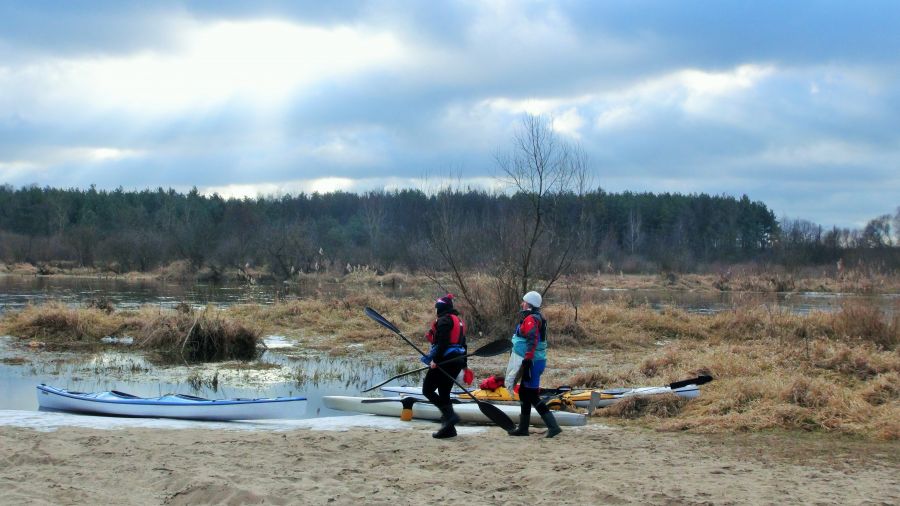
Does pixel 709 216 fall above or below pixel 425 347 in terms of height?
above

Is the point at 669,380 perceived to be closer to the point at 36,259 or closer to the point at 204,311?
the point at 204,311

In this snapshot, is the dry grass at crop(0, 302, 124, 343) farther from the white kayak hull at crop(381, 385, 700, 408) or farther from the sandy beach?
the white kayak hull at crop(381, 385, 700, 408)

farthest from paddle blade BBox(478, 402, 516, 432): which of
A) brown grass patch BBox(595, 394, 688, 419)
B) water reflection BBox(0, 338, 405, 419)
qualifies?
water reflection BBox(0, 338, 405, 419)

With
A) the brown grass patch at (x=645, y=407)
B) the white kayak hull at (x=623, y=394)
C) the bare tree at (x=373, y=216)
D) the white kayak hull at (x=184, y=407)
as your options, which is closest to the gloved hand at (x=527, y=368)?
the white kayak hull at (x=623, y=394)

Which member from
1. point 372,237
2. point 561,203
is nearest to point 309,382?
point 561,203

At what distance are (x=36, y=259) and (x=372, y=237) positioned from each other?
84.0 feet

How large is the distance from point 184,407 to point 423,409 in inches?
116

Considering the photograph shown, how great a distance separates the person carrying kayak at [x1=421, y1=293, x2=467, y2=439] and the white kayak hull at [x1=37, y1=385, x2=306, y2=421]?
6.61 feet

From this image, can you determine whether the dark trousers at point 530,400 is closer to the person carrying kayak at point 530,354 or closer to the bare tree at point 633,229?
the person carrying kayak at point 530,354

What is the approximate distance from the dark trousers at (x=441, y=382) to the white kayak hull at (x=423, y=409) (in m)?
0.94

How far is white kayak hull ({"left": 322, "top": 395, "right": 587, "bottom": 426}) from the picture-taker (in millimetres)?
9914

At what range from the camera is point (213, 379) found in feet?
44.5

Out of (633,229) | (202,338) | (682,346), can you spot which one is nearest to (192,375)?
(202,338)

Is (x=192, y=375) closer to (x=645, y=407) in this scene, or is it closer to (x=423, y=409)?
(x=423, y=409)
